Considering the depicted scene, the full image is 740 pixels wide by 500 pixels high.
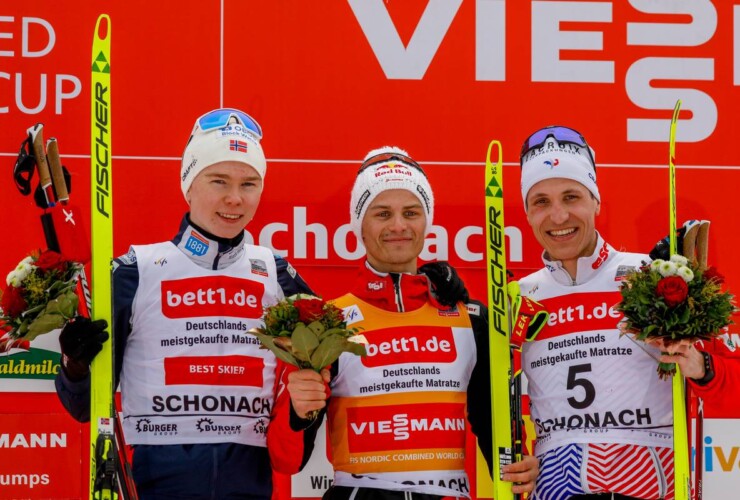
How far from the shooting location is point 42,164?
12.4ft

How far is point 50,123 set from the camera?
15.2 feet

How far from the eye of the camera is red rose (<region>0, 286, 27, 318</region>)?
3.15 m

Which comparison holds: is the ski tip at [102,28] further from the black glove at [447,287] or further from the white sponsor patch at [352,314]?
the black glove at [447,287]

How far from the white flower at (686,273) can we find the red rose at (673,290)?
3 cm

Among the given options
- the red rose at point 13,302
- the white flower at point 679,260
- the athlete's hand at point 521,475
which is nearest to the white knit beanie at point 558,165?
the white flower at point 679,260

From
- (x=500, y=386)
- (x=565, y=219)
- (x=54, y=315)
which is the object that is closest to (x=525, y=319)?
(x=500, y=386)

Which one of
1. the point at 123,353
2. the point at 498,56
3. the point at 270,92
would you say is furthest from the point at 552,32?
the point at 123,353

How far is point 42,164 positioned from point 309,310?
143 centimetres

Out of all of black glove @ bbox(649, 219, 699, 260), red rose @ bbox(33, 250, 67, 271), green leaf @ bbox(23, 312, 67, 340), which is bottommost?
green leaf @ bbox(23, 312, 67, 340)

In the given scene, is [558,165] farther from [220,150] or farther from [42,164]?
[42,164]

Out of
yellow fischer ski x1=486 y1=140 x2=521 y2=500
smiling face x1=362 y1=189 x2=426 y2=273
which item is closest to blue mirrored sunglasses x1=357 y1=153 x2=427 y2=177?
smiling face x1=362 y1=189 x2=426 y2=273

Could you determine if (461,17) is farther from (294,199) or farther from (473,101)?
(294,199)

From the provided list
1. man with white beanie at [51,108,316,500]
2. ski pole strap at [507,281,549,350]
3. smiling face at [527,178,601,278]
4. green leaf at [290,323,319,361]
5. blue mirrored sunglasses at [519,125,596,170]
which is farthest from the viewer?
blue mirrored sunglasses at [519,125,596,170]

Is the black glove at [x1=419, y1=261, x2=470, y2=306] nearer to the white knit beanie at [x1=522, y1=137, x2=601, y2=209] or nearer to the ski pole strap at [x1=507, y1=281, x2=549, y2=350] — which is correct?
the ski pole strap at [x1=507, y1=281, x2=549, y2=350]
